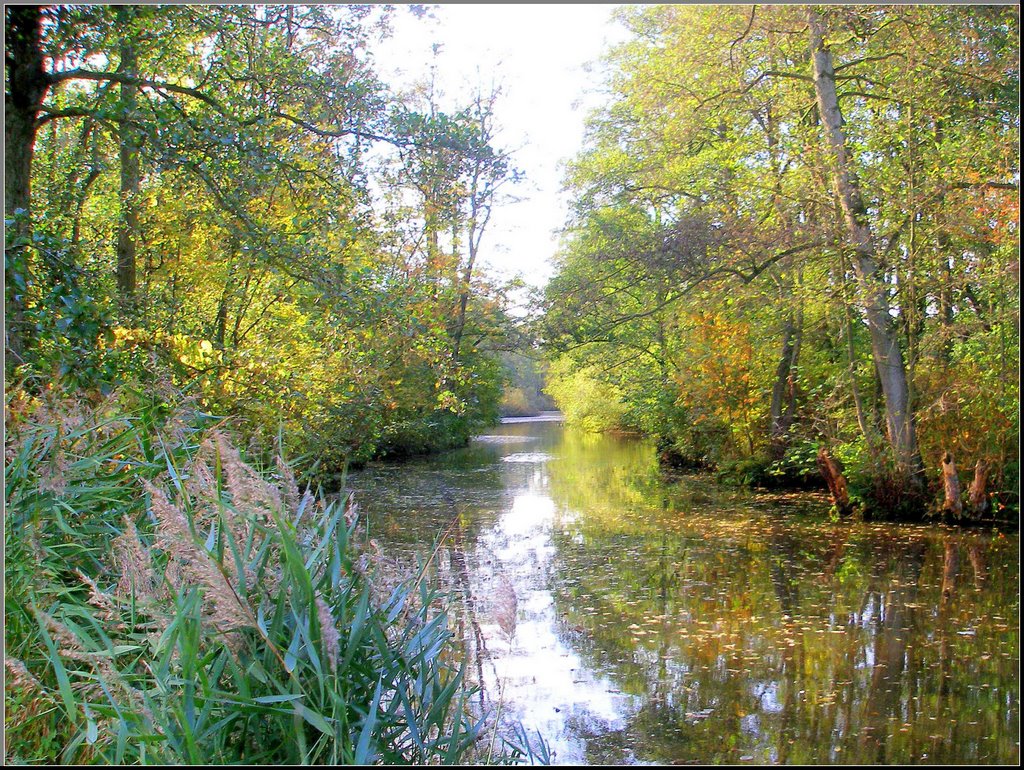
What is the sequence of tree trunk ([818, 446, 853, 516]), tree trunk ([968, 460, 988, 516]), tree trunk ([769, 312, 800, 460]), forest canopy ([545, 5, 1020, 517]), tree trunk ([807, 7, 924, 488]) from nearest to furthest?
1. forest canopy ([545, 5, 1020, 517])
2. tree trunk ([968, 460, 988, 516])
3. tree trunk ([807, 7, 924, 488])
4. tree trunk ([818, 446, 853, 516])
5. tree trunk ([769, 312, 800, 460])

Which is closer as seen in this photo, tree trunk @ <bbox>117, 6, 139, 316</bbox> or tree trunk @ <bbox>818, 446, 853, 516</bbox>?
tree trunk @ <bbox>117, 6, 139, 316</bbox>

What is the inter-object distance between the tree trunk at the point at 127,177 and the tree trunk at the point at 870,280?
17.5ft

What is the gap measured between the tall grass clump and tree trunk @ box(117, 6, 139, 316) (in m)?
2.31

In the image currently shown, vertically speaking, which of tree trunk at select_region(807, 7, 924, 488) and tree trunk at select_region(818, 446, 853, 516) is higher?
tree trunk at select_region(807, 7, 924, 488)

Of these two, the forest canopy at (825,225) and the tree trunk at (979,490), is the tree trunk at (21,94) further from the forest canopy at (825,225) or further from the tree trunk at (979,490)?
the tree trunk at (979,490)

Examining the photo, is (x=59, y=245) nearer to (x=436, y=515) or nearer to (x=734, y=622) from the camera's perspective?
(x=734, y=622)

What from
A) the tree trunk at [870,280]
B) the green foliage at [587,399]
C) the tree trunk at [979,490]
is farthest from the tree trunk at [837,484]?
the green foliage at [587,399]

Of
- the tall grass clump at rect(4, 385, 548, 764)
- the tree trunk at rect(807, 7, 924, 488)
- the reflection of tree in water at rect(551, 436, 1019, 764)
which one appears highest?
the tree trunk at rect(807, 7, 924, 488)

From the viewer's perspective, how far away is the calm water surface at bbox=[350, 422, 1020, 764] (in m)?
3.15

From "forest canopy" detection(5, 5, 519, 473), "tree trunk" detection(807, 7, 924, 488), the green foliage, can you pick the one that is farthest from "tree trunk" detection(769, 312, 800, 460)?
"forest canopy" detection(5, 5, 519, 473)

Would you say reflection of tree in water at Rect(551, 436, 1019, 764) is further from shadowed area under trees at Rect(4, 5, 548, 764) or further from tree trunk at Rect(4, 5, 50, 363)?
tree trunk at Rect(4, 5, 50, 363)

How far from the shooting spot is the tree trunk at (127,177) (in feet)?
14.5

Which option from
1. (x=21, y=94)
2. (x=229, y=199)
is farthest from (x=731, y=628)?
(x=21, y=94)

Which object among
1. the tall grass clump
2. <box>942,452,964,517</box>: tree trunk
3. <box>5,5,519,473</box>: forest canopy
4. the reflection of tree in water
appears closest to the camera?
the tall grass clump
